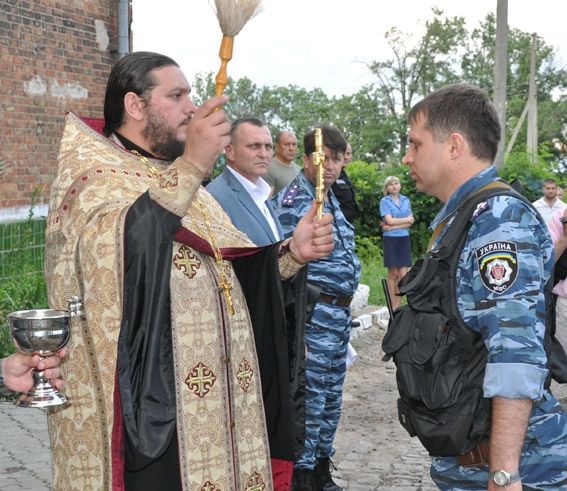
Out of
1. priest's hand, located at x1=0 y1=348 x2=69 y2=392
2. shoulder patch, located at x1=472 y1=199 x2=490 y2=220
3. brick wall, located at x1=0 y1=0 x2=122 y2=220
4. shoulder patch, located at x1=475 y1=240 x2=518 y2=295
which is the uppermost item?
brick wall, located at x1=0 y1=0 x2=122 y2=220

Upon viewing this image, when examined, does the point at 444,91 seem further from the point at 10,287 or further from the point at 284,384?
the point at 10,287

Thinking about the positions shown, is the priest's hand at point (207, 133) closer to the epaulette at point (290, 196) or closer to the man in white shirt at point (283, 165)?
the epaulette at point (290, 196)

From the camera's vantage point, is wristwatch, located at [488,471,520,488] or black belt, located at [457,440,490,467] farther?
black belt, located at [457,440,490,467]

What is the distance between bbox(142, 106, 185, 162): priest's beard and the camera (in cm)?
348

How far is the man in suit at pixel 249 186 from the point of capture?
515cm

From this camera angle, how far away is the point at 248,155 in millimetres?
5520

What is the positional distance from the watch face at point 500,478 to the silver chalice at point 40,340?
1348 mm

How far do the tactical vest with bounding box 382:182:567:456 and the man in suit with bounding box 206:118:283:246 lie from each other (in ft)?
7.51

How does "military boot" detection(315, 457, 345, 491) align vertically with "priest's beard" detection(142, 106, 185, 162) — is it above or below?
below

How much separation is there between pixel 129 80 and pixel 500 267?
1.71 metres

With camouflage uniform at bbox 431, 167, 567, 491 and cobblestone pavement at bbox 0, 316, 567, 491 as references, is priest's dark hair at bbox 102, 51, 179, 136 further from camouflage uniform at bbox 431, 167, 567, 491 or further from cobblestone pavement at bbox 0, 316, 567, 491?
cobblestone pavement at bbox 0, 316, 567, 491

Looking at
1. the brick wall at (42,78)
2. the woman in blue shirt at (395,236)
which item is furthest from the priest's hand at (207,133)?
the woman in blue shirt at (395,236)

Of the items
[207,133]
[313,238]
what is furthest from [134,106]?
[313,238]

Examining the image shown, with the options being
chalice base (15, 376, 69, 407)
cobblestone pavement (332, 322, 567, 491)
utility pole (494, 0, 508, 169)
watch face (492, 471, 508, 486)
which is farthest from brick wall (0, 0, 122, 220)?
utility pole (494, 0, 508, 169)
